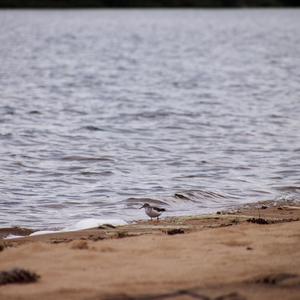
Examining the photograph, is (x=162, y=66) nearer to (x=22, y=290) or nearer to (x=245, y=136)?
(x=245, y=136)

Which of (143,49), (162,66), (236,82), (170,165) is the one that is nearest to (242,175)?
(170,165)

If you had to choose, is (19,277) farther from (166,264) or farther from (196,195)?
(196,195)

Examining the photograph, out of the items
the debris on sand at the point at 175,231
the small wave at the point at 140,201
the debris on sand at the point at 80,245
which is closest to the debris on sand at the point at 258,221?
the debris on sand at the point at 175,231

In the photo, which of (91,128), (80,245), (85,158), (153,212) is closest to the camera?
(80,245)

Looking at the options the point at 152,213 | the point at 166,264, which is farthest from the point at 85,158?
the point at 166,264

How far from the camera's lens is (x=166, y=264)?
27.5 ft

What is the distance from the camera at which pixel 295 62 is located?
5028 cm

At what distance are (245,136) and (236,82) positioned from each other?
17353mm

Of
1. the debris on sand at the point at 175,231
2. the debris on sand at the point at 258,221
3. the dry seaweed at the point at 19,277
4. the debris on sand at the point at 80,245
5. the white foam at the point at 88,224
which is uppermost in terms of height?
the dry seaweed at the point at 19,277
